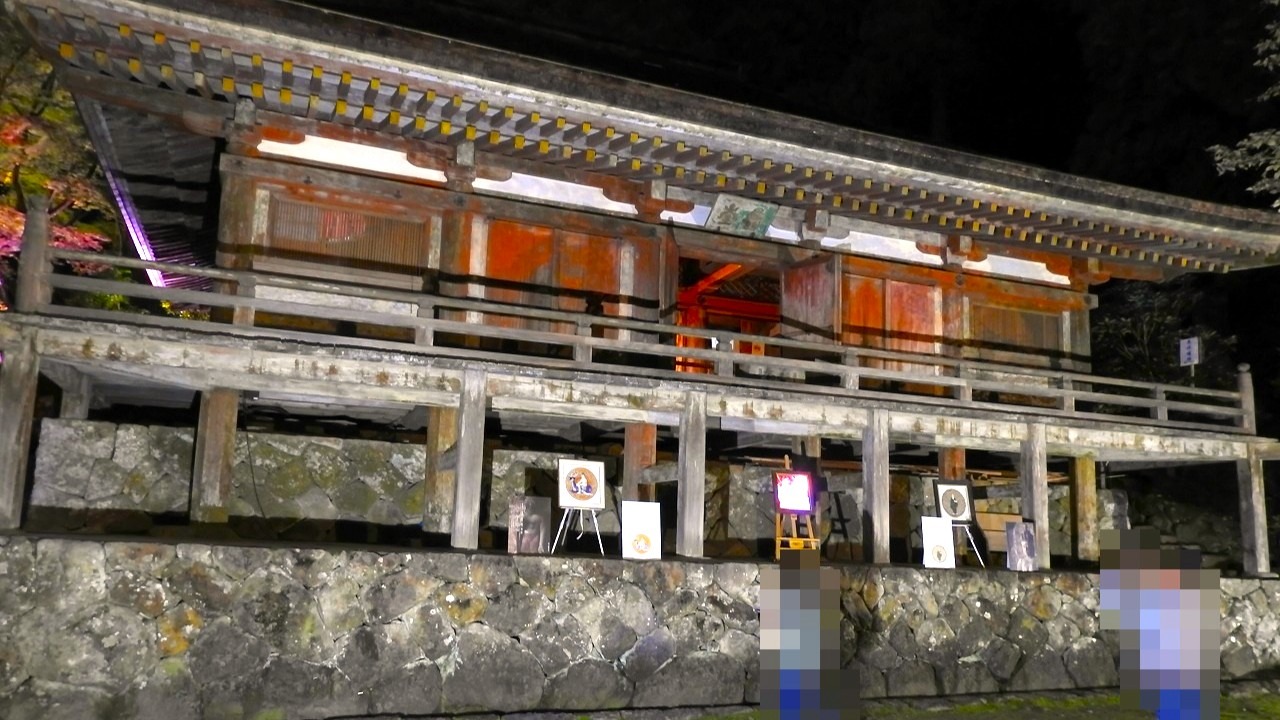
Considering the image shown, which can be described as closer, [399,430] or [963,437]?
[963,437]

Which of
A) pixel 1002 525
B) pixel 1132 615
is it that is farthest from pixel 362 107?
pixel 1002 525

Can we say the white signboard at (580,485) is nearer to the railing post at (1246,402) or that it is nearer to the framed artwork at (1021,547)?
the framed artwork at (1021,547)

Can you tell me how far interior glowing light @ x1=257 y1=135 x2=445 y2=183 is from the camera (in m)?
11.2

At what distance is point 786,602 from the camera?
441 cm

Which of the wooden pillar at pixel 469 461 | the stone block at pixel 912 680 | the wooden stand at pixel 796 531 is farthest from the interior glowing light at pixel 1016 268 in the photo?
the wooden pillar at pixel 469 461

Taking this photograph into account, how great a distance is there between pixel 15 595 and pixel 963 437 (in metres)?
10.8

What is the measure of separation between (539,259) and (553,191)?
3.02 feet

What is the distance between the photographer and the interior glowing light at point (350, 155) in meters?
11.2

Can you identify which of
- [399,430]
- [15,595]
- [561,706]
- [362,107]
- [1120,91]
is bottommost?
[561,706]

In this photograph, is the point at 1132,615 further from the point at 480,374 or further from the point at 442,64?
the point at 442,64

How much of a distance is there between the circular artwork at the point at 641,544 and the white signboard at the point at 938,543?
3.72 metres

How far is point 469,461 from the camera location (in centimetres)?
1021

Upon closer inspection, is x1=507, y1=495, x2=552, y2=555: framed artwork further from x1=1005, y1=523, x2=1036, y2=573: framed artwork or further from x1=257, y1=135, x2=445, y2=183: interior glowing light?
x1=1005, y1=523, x2=1036, y2=573: framed artwork

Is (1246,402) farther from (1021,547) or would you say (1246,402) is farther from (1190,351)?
(1021,547)
